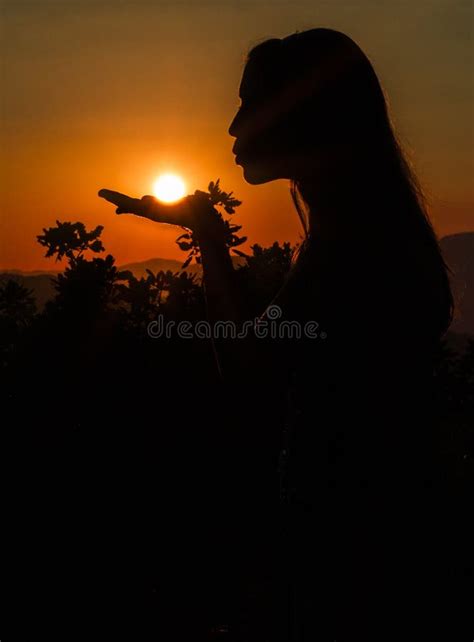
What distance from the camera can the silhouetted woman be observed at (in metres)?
2.16

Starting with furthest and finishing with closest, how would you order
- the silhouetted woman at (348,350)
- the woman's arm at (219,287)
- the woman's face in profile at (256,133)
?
the woman's face in profile at (256,133) → the woman's arm at (219,287) → the silhouetted woman at (348,350)

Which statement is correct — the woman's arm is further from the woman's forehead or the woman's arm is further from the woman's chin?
the woman's forehead

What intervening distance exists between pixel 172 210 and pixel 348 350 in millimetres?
805

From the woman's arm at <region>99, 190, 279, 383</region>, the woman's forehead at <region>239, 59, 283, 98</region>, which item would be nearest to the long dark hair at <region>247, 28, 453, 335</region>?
the woman's forehead at <region>239, 59, 283, 98</region>

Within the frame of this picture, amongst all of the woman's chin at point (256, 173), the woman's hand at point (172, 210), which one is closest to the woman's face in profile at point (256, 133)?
the woman's chin at point (256, 173)

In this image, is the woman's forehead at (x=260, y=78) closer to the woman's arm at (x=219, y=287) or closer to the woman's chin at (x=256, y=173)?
the woman's chin at (x=256, y=173)

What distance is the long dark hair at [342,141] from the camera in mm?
2391

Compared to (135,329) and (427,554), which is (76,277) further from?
(427,554)

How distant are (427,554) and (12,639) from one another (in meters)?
3.38

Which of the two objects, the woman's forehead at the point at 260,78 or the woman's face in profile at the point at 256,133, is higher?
the woman's forehead at the point at 260,78

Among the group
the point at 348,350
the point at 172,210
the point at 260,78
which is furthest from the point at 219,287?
the point at 260,78

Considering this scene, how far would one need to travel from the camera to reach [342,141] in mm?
2414

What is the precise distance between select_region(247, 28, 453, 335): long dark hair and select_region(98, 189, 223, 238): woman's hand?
1.02 ft

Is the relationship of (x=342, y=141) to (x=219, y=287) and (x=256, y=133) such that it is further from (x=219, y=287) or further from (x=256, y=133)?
(x=219, y=287)
